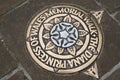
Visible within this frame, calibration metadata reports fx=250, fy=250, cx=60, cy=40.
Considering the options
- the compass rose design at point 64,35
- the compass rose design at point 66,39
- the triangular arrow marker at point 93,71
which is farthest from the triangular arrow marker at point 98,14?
the triangular arrow marker at point 93,71

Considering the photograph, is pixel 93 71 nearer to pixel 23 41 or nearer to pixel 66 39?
pixel 66 39

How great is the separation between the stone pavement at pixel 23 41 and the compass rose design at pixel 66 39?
0.19 ft

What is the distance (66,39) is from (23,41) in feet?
1.46

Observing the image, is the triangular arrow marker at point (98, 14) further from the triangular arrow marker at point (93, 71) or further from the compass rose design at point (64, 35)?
the triangular arrow marker at point (93, 71)

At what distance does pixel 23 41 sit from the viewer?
8.48 feet

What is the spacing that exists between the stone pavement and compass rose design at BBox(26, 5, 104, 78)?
57 mm

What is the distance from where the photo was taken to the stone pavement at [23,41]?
2.41m

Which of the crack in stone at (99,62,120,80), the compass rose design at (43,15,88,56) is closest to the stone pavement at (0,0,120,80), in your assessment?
the crack in stone at (99,62,120,80)

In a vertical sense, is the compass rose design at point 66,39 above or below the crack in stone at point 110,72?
above

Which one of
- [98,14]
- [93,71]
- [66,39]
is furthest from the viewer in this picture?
[98,14]

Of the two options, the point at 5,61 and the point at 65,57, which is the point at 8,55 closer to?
the point at 5,61

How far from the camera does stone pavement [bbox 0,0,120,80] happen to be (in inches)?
95.0

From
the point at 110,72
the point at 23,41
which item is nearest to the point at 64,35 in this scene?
the point at 23,41

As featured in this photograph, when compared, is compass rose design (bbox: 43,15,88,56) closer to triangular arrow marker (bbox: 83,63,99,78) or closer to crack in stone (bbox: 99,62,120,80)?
triangular arrow marker (bbox: 83,63,99,78)
